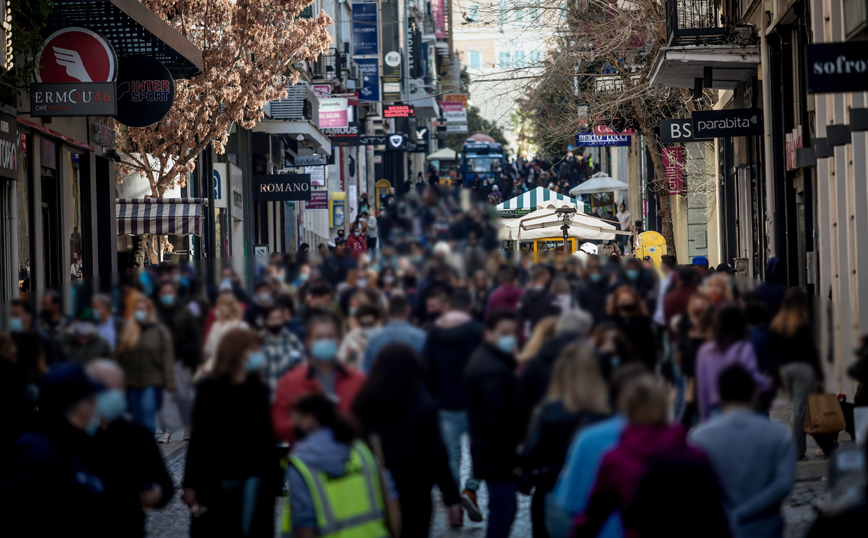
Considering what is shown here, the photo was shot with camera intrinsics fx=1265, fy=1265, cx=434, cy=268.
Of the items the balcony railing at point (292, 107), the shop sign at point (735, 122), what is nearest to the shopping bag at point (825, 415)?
the shop sign at point (735, 122)

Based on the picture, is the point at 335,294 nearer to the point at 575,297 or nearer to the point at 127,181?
the point at 575,297

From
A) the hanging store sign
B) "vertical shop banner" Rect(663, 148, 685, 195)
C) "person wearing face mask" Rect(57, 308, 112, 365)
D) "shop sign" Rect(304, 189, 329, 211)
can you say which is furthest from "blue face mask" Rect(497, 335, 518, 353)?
"shop sign" Rect(304, 189, 329, 211)

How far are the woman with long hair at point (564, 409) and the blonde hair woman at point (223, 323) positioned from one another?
1653 millimetres

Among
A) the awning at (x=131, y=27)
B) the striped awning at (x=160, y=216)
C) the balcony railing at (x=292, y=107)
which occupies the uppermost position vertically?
the balcony railing at (x=292, y=107)

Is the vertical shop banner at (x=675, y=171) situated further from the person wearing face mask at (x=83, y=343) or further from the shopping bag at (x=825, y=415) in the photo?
the person wearing face mask at (x=83, y=343)

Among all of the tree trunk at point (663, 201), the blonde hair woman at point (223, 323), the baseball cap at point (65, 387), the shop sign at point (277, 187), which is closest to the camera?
the baseball cap at point (65, 387)

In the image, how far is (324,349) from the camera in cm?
642

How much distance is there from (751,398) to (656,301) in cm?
138

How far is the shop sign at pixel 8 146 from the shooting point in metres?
15.3

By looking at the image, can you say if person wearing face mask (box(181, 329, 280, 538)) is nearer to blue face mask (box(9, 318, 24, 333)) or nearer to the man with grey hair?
blue face mask (box(9, 318, 24, 333))

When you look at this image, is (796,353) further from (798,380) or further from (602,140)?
(602,140)

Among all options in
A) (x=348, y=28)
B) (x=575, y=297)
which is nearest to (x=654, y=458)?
(x=575, y=297)

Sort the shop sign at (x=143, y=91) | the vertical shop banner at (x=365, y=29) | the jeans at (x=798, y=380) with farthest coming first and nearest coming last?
the vertical shop banner at (x=365, y=29) < the shop sign at (x=143, y=91) < the jeans at (x=798, y=380)

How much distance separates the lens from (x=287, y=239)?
42.7m
